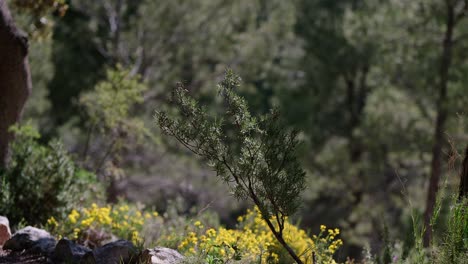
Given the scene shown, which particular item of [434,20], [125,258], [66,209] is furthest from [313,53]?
[125,258]

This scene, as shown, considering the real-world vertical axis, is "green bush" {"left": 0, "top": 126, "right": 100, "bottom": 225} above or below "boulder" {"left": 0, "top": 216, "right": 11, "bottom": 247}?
above

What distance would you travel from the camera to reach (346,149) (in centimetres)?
1842

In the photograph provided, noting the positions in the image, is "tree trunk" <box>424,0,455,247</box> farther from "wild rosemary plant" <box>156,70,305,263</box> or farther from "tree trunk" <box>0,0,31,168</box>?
"tree trunk" <box>0,0,31,168</box>

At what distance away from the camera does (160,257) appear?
17.2ft

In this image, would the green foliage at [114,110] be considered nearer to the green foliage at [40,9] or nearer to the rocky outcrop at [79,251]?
the green foliage at [40,9]

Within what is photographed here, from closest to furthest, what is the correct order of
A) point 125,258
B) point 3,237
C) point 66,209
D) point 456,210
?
point 456,210
point 125,258
point 3,237
point 66,209

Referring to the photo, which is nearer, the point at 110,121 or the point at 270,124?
the point at 270,124

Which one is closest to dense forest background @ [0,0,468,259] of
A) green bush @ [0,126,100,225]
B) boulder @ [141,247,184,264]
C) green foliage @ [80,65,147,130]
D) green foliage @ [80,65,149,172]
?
green foliage @ [80,65,149,172]

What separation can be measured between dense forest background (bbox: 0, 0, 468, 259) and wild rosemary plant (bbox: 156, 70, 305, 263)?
19.4 ft

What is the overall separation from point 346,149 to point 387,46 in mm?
4451

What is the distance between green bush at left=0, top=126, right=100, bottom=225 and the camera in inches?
285

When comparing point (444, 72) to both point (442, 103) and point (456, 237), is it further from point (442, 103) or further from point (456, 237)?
point (456, 237)

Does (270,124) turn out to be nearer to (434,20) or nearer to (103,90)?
(103,90)

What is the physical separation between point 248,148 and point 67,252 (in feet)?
7.19
